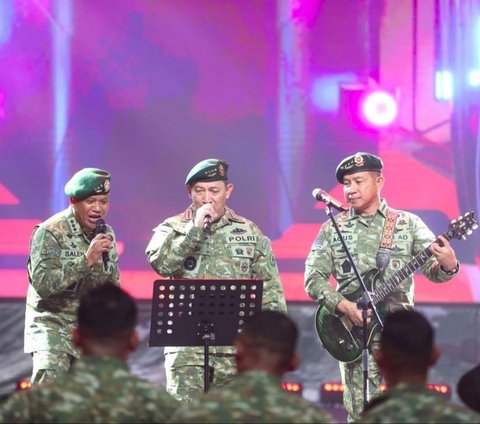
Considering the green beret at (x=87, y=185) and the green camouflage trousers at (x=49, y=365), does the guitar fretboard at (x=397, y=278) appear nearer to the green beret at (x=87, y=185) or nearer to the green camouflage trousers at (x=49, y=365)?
the green beret at (x=87, y=185)

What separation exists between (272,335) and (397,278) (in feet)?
11.3

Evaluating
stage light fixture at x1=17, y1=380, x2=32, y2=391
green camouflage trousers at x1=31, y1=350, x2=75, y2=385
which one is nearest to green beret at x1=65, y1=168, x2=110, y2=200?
green camouflage trousers at x1=31, y1=350, x2=75, y2=385

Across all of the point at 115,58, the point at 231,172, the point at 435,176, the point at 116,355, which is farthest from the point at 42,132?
the point at 116,355

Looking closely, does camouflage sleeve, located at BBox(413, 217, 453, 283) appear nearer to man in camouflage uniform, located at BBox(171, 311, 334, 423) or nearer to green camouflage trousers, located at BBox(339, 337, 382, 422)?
green camouflage trousers, located at BBox(339, 337, 382, 422)

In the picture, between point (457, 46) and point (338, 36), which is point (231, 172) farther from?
point (457, 46)

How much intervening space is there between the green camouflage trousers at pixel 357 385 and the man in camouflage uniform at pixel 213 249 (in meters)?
0.66

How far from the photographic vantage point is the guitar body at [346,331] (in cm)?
759

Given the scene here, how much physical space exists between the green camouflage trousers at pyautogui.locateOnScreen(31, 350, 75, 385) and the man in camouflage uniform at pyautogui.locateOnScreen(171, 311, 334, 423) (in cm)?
292

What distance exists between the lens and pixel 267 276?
7.40m

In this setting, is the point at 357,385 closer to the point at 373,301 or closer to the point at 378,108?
the point at 373,301

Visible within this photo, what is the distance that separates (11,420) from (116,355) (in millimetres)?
448

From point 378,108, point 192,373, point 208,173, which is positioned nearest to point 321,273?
point 208,173

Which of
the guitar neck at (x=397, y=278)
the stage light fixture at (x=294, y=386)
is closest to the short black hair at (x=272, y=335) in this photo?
the guitar neck at (x=397, y=278)

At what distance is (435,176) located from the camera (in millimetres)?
9523
